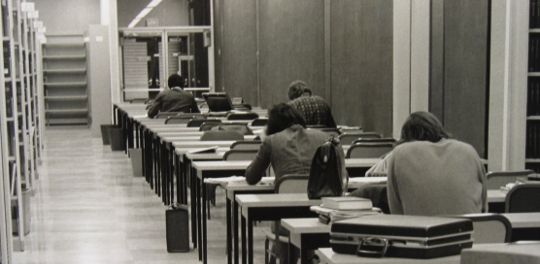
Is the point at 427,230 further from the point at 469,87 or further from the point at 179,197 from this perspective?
the point at 179,197

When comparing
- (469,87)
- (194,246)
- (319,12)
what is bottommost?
(194,246)

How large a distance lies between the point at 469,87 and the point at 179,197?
272cm

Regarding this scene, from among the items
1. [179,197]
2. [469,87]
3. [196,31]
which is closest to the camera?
[469,87]

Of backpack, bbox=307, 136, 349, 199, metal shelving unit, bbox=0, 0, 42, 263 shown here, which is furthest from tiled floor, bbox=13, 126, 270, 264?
backpack, bbox=307, 136, 349, 199

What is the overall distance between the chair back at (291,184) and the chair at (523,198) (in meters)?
1.06

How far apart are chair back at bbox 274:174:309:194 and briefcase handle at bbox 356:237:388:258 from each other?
1.65 metres

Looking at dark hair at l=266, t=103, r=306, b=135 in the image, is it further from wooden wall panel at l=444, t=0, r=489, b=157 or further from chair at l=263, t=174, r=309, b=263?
wooden wall panel at l=444, t=0, r=489, b=157

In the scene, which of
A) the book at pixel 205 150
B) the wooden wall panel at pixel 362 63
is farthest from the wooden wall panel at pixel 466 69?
the book at pixel 205 150

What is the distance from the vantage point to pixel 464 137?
6008mm

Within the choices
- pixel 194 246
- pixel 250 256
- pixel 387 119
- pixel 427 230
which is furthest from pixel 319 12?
pixel 427 230

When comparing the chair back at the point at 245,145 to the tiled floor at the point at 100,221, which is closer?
the tiled floor at the point at 100,221

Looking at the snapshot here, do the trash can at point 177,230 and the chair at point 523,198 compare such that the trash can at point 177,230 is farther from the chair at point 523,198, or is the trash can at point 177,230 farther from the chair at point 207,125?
the chair at point 523,198

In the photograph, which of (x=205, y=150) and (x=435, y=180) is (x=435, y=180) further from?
(x=205, y=150)

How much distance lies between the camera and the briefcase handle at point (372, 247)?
236 cm
